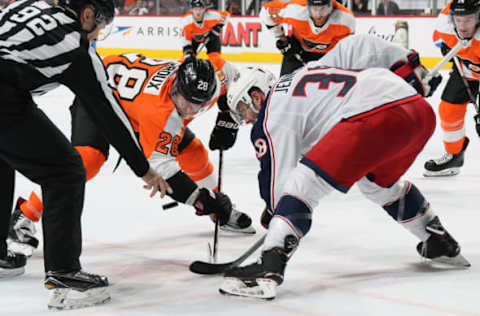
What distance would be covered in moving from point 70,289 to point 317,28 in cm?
Result: 342

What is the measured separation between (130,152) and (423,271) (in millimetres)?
1149

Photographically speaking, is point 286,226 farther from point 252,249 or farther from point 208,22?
point 208,22

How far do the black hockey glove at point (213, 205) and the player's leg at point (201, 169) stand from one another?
0.20 m

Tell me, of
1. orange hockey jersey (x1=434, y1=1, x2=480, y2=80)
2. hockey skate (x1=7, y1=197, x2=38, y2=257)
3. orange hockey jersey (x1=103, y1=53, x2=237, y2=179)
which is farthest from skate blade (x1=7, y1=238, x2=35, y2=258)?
orange hockey jersey (x1=434, y1=1, x2=480, y2=80)

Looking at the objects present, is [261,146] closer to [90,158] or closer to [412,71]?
[412,71]

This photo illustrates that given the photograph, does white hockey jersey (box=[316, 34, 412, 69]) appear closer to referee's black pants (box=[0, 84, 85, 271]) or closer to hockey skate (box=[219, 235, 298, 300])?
hockey skate (box=[219, 235, 298, 300])

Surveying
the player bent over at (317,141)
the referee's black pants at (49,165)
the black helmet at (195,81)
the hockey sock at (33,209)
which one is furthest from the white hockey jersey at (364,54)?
the hockey sock at (33,209)

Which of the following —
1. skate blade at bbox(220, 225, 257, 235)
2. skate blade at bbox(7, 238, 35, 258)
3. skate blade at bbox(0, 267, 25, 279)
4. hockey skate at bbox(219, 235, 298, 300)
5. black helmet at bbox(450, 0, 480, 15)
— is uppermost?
black helmet at bbox(450, 0, 480, 15)

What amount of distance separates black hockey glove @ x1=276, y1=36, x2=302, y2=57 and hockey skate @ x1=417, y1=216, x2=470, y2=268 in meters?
2.82

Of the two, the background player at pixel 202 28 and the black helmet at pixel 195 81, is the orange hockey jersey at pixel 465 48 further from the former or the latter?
the background player at pixel 202 28

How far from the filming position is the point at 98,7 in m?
2.27

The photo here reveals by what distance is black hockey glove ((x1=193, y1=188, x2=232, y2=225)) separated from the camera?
297cm

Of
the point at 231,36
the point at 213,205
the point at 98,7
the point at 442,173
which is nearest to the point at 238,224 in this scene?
the point at 213,205

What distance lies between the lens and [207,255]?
118 inches
